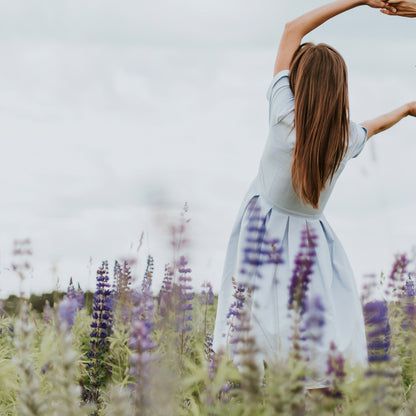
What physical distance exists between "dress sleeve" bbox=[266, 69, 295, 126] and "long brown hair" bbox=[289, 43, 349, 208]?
0.13 feet

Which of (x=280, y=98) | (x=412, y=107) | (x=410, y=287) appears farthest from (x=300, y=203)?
(x=410, y=287)

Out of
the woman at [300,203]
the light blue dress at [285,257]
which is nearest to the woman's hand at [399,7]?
the woman at [300,203]

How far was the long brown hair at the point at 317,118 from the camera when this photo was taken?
3.39 metres

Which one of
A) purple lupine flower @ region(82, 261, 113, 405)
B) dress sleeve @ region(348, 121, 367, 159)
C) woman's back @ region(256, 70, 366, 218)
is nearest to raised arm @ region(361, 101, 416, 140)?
dress sleeve @ region(348, 121, 367, 159)

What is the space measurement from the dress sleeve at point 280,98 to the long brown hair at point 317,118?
0.04 metres

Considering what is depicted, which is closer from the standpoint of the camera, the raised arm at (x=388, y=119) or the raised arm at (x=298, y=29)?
the raised arm at (x=298, y=29)

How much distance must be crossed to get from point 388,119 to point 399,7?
3.07 feet

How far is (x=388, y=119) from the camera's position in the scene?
14.1ft

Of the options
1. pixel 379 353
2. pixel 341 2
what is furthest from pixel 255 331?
pixel 341 2

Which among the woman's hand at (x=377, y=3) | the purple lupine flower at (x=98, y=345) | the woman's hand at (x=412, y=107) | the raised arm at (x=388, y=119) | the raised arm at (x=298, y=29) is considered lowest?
the purple lupine flower at (x=98, y=345)

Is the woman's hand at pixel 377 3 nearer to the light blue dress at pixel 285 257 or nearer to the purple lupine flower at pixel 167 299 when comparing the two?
the light blue dress at pixel 285 257

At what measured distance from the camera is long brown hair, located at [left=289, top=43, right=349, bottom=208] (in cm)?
339

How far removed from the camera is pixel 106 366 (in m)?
4.18

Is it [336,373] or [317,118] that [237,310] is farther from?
[336,373]
